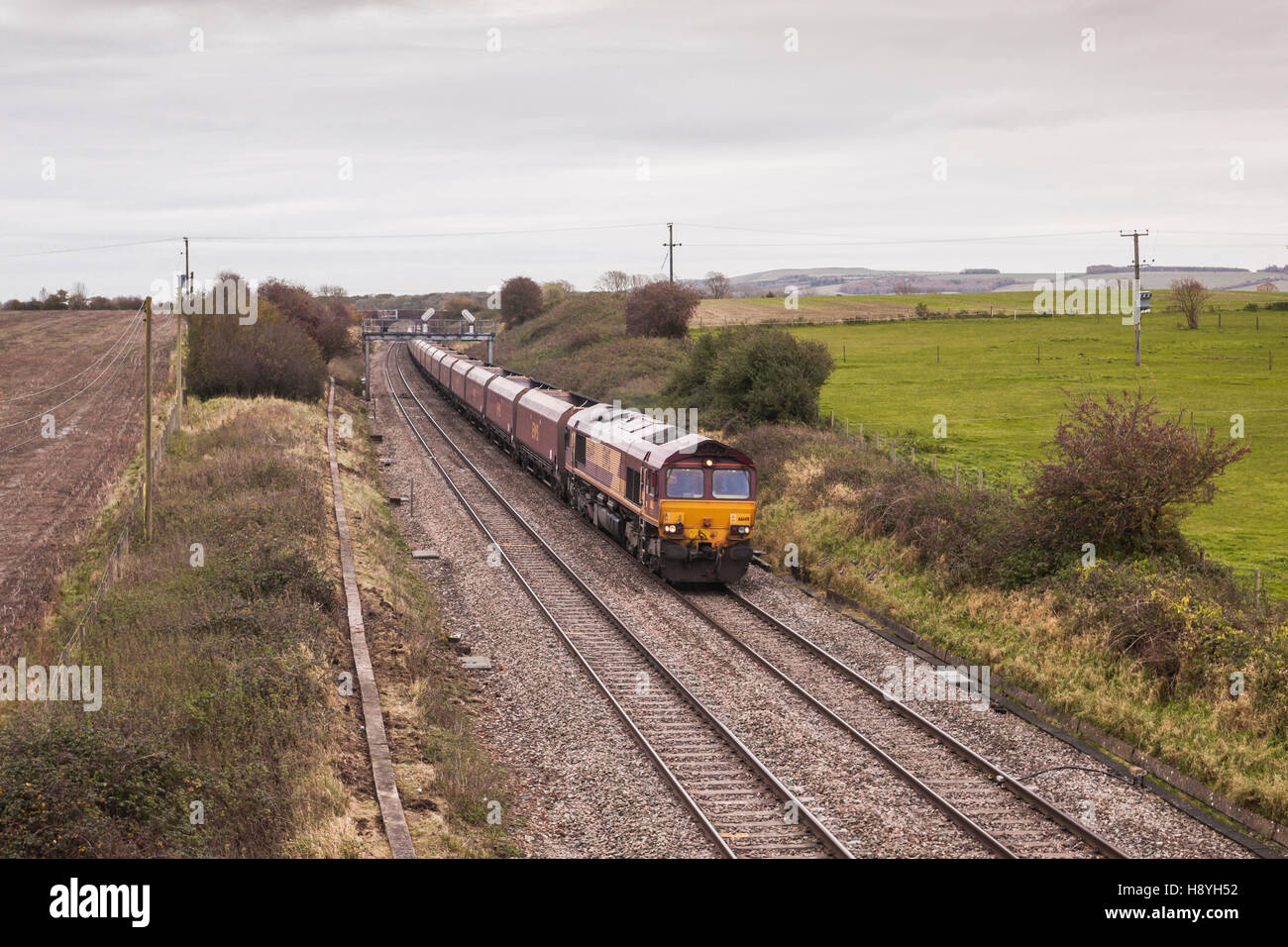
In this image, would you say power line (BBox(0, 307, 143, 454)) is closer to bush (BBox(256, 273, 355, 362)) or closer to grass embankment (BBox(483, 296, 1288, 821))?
bush (BBox(256, 273, 355, 362))

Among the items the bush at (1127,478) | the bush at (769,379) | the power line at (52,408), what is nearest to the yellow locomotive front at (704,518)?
the bush at (1127,478)

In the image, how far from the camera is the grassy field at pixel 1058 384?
31156 mm

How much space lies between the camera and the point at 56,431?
4878 centimetres

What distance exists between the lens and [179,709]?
13500mm

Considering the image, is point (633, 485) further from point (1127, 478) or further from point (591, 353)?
point (591, 353)

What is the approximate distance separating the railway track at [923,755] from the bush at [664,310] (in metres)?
52.7

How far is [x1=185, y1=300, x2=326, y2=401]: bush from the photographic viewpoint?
53.2 metres

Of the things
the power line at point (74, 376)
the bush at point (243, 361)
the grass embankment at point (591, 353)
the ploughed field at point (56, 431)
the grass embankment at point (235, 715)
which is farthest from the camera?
the grass embankment at point (591, 353)

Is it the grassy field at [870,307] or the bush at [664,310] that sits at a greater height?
the grassy field at [870,307]

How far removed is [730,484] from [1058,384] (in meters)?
39.4

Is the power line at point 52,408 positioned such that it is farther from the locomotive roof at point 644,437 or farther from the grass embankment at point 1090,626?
the grass embankment at point 1090,626

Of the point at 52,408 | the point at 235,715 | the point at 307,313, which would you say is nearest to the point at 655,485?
the point at 235,715
